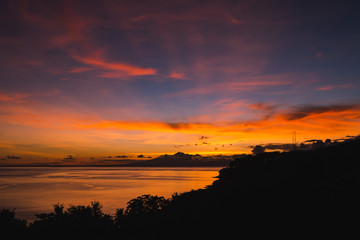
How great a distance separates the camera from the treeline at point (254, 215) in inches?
998

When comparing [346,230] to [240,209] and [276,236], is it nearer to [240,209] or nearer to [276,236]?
[276,236]

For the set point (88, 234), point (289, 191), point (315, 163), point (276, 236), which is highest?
point (315, 163)

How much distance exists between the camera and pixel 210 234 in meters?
28.9

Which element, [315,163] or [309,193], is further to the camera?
[315,163]

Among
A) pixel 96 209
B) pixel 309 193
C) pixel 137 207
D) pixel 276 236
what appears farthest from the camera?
pixel 137 207

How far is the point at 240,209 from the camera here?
33625 millimetres

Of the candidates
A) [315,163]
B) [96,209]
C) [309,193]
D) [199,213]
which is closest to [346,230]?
[309,193]

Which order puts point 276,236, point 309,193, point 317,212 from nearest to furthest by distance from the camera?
point 276,236
point 317,212
point 309,193

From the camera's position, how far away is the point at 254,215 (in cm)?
2984

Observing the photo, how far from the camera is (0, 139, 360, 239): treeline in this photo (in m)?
25.4

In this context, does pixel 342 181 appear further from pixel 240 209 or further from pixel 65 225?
pixel 65 225

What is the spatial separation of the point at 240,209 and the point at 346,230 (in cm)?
1301

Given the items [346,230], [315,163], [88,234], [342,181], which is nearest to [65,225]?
[88,234]

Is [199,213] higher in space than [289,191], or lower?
lower
